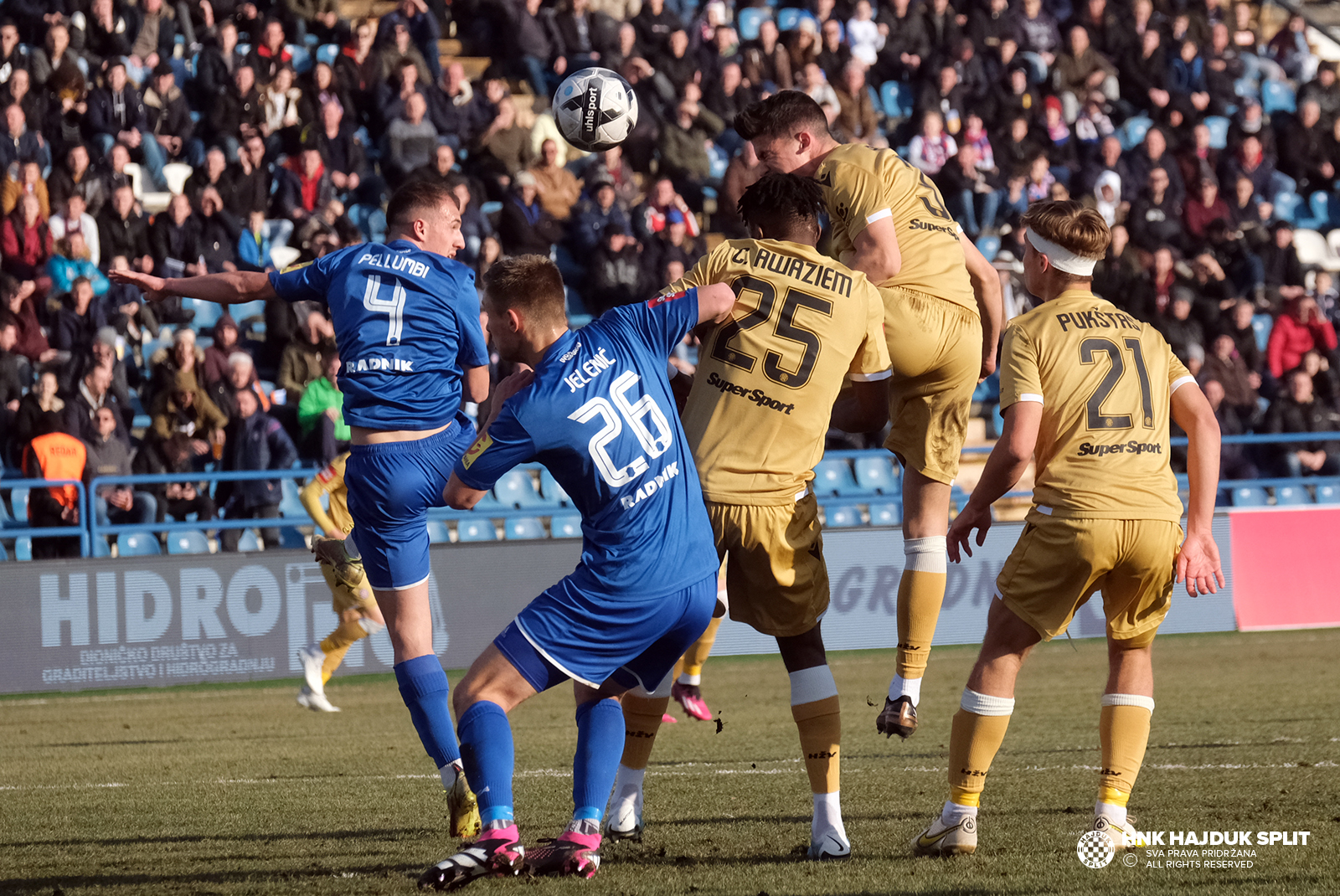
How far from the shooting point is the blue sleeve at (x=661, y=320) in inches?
193

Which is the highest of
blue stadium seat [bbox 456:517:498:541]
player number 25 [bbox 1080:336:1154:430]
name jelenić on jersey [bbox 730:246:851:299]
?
name jelenić on jersey [bbox 730:246:851:299]

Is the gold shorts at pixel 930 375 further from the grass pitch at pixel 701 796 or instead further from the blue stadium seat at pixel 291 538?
the blue stadium seat at pixel 291 538

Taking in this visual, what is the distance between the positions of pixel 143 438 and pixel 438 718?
9411mm

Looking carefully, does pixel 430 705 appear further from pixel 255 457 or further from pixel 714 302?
pixel 255 457

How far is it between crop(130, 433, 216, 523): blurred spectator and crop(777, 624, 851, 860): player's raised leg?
31.5 ft

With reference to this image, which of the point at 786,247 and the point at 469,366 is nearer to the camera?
the point at 786,247

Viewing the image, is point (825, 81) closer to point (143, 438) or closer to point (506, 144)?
point (506, 144)

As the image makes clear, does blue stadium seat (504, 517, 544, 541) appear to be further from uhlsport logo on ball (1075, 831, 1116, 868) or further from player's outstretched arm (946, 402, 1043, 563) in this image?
→ uhlsport logo on ball (1075, 831, 1116, 868)

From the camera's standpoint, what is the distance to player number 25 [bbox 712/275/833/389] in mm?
5348

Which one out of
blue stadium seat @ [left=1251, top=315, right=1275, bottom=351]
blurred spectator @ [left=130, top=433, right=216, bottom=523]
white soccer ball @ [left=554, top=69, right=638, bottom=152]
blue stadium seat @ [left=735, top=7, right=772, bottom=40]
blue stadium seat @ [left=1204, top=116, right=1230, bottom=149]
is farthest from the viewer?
blue stadium seat @ [left=1204, top=116, right=1230, bottom=149]

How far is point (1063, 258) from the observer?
211 inches

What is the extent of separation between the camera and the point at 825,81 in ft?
62.5

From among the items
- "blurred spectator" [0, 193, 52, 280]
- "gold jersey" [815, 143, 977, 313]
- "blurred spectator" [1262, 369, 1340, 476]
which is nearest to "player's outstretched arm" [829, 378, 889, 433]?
"gold jersey" [815, 143, 977, 313]

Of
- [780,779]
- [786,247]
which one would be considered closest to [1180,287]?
[780,779]
